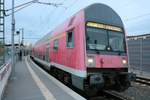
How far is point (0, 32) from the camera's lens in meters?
16.0

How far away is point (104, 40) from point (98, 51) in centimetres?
63

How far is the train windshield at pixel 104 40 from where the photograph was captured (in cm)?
1053

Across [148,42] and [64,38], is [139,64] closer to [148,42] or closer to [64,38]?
[148,42]

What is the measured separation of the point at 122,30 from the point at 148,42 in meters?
7.55

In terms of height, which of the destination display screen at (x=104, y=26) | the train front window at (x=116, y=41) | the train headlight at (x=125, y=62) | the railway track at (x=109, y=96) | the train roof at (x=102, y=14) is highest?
the train roof at (x=102, y=14)

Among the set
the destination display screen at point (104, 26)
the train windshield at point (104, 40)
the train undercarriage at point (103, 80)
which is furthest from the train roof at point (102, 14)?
the train undercarriage at point (103, 80)

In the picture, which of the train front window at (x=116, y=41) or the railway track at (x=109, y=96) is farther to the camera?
the train front window at (x=116, y=41)

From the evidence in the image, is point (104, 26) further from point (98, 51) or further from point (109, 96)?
point (109, 96)

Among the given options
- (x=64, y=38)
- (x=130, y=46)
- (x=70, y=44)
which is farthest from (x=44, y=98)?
(x=130, y=46)

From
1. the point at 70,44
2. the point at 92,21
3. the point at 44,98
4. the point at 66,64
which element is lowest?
the point at 44,98

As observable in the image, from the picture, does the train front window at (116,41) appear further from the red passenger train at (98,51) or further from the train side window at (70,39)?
the train side window at (70,39)

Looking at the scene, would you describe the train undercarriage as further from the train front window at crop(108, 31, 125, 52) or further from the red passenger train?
the train front window at crop(108, 31, 125, 52)

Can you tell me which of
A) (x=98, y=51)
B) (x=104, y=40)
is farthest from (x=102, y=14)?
(x=98, y=51)

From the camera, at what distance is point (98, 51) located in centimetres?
1048
